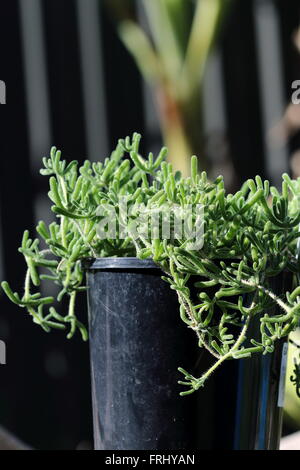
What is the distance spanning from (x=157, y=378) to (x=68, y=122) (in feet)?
4.63

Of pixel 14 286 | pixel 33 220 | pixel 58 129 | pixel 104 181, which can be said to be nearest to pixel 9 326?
pixel 14 286

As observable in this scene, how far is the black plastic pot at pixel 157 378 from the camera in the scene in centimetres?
51

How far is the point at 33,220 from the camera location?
1769mm

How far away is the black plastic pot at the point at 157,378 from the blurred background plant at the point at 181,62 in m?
0.97

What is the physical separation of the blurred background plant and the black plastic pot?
3.20 ft

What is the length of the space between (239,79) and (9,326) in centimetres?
104

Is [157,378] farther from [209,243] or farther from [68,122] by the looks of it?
[68,122]

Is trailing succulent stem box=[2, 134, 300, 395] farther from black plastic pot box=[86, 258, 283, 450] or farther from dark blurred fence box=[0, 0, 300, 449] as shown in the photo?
dark blurred fence box=[0, 0, 300, 449]

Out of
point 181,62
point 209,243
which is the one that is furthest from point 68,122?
point 209,243

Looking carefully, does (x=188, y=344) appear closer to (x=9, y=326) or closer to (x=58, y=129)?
(x=9, y=326)

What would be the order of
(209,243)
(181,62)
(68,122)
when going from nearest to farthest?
(209,243), (181,62), (68,122)

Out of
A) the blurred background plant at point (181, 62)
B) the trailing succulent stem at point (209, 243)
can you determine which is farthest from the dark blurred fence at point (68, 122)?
the trailing succulent stem at point (209, 243)

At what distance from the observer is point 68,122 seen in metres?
1.83

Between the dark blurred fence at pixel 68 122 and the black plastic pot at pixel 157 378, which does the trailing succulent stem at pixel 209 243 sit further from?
the dark blurred fence at pixel 68 122
